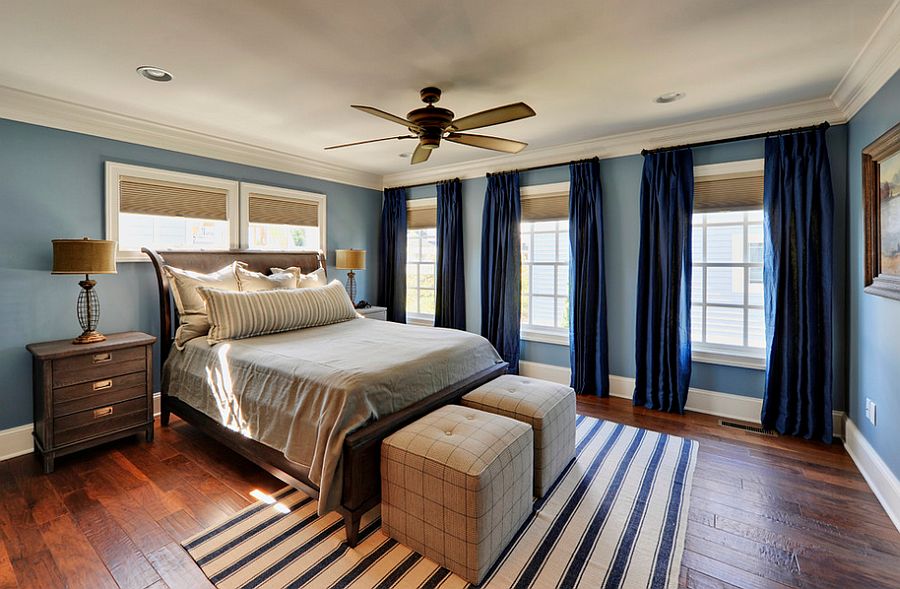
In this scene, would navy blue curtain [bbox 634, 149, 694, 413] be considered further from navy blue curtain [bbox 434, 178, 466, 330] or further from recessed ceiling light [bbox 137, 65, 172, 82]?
recessed ceiling light [bbox 137, 65, 172, 82]

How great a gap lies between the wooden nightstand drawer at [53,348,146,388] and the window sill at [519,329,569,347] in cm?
360

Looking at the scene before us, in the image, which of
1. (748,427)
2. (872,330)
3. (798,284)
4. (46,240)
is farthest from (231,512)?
(798,284)

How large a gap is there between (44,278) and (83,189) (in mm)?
735

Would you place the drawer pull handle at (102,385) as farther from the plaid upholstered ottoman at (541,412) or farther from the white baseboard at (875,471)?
the white baseboard at (875,471)

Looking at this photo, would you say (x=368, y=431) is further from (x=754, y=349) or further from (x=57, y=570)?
(x=754, y=349)

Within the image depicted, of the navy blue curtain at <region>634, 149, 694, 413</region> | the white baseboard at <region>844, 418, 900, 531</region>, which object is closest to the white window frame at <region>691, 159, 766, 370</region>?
the navy blue curtain at <region>634, 149, 694, 413</region>

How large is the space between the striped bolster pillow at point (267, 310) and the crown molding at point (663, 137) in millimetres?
2329

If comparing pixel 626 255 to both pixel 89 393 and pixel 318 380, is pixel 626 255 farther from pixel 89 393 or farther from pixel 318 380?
pixel 89 393

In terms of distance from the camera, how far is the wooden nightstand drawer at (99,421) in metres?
2.83

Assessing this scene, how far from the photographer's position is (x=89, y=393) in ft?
9.64

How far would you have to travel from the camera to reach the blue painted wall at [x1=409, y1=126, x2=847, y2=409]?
10.6ft

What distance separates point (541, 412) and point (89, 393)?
3090mm

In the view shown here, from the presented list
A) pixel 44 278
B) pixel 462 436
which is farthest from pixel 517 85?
pixel 44 278

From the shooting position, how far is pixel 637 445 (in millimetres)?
3145
